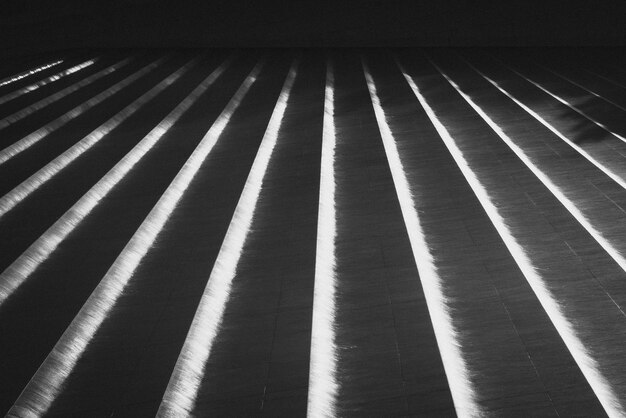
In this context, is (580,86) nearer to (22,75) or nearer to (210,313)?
(210,313)

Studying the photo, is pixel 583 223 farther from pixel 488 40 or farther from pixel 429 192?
pixel 488 40

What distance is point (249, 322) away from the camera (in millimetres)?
2246

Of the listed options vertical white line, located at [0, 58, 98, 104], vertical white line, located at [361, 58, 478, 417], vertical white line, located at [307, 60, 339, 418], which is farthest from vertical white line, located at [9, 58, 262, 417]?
vertical white line, located at [0, 58, 98, 104]

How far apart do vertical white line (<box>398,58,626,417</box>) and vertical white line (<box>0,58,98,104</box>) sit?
3883mm

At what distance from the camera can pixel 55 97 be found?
5.72 m

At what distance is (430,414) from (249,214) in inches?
66.2

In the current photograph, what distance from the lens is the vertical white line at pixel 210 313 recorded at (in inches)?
72.6

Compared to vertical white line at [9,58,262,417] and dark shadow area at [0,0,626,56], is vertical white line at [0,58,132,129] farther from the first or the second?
vertical white line at [9,58,262,417]

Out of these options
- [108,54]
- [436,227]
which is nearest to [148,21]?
[108,54]

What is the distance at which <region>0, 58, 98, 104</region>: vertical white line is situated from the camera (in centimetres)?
571

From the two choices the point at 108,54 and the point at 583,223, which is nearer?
the point at 583,223

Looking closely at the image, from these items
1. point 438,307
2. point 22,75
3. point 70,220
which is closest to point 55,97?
point 22,75

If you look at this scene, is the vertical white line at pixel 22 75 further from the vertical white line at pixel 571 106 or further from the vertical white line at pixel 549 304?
the vertical white line at pixel 571 106

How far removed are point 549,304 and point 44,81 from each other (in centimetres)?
562
